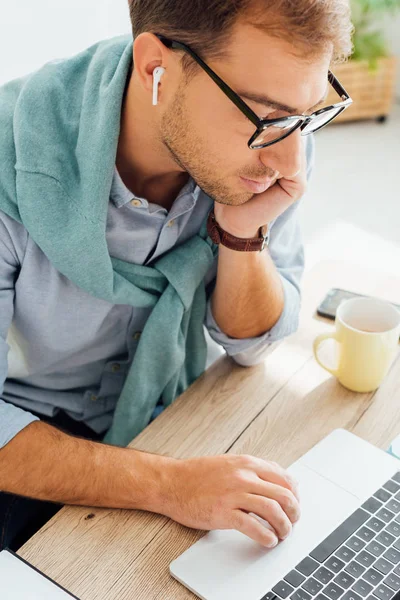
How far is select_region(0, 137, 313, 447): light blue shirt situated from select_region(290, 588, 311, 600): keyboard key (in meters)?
0.43

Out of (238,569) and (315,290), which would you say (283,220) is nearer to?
(315,290)

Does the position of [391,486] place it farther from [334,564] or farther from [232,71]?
[232,71]

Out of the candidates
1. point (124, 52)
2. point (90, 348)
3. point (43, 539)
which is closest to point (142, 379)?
point (90, 348)

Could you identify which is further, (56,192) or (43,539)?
(56,192)

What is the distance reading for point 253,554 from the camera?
32.1 inches

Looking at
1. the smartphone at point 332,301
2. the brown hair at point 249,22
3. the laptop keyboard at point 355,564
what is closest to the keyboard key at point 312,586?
the laptop keyboard at point 355,564

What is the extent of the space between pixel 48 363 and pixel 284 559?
582 millimetres

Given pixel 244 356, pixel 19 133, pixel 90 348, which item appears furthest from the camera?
pixel 90 348

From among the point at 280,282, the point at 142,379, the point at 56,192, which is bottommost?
the point at 142,379

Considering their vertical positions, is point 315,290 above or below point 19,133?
below

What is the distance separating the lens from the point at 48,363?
1220 mm

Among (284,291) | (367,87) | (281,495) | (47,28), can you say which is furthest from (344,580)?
(367,87)

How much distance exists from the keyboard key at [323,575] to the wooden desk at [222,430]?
148mm

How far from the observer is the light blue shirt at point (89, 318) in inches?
42.4
